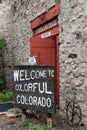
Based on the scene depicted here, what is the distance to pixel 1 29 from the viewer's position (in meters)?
12.0

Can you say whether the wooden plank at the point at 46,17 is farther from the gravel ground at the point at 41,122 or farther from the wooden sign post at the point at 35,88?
the gravel ground at the point at 41,122

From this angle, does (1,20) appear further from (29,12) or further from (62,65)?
(62,65)

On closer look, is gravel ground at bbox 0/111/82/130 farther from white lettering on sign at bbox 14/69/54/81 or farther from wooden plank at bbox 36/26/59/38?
wooden plank at bbox 36/26/59/38

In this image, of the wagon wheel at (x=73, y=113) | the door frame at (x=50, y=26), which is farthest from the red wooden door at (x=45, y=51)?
the wagon wheel at (x=73, y=113)

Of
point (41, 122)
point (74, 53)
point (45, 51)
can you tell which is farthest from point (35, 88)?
point (45, 51)

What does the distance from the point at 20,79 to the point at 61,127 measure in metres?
1.25

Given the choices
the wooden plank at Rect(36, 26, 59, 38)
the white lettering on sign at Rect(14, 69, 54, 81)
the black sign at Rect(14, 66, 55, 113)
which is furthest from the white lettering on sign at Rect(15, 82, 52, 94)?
the wooden plank at Rect(36, 26, 59, 38)

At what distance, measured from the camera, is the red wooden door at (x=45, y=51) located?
7.41 m

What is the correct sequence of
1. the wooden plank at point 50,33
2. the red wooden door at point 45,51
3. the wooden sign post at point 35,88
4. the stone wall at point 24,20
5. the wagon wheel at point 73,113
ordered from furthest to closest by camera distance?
the stone wall at point 24,20
the red wooden door at point 45,51
the wooden plank at point 50,33
the wagon wheel at point 73,113
the wooden sign post at point 35,88

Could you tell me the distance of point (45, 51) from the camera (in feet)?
24.8

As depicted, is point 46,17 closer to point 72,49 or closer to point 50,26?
point 50,26

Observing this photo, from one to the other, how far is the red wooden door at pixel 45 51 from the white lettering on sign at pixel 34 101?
157 cm

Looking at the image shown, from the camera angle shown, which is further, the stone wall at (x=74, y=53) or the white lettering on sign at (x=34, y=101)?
the stone wall at (x=74, y=53)

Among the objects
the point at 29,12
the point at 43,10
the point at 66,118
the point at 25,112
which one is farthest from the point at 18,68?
the point at 29,12
